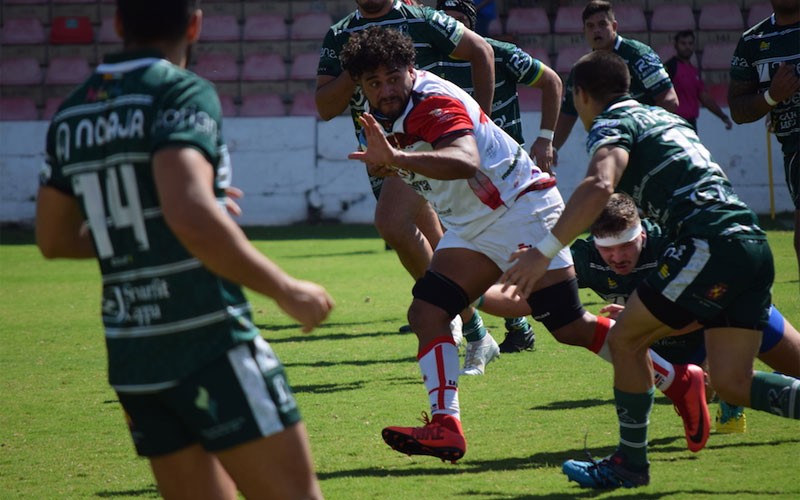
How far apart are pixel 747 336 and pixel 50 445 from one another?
3312 mm

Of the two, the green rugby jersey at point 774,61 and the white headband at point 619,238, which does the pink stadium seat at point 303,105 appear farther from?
the white headband at point 619,238

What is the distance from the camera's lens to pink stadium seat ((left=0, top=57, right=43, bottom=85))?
20250 millimetres

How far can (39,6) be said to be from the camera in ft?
68.6

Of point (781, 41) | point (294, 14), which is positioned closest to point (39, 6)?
point (294, 14)

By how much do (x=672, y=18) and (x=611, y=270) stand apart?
14.4 meters

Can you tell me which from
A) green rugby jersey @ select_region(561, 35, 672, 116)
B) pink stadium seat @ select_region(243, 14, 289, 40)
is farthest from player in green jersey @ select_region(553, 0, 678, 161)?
pink stadium seat @ select_region(243, 14, 289, 40)

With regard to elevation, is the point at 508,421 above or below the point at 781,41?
below

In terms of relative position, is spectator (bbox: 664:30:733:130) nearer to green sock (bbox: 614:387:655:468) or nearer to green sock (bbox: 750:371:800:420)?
green sock (bbox: 750:371:800:420)

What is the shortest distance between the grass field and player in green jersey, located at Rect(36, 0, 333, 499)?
167 cm

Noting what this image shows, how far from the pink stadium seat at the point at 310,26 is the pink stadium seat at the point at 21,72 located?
4887 mm

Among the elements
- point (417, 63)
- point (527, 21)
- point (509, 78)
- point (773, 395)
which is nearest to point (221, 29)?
point (527, 21)

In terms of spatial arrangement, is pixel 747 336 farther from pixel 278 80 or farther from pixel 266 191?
pixel 278 80

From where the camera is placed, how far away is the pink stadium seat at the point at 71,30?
20.6m

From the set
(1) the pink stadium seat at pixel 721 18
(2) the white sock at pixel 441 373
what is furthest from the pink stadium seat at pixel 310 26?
(2) the white sock at pixel 441 373
